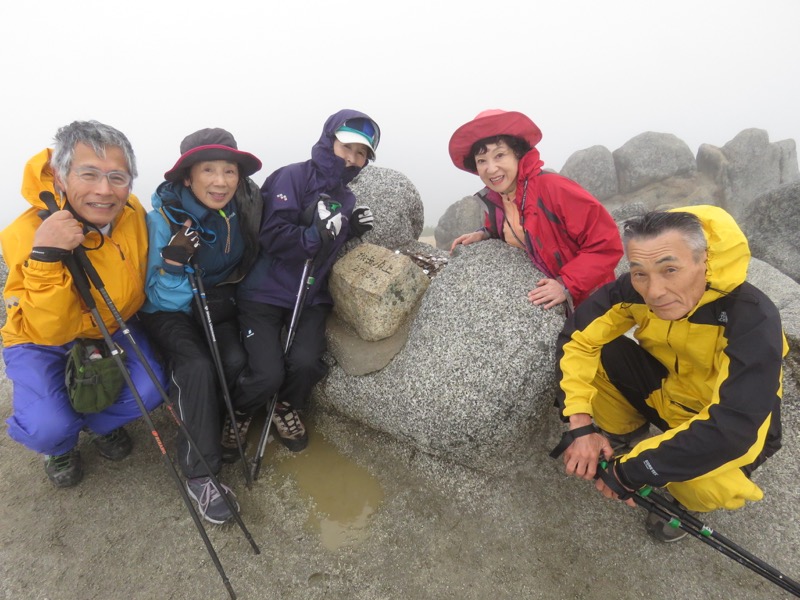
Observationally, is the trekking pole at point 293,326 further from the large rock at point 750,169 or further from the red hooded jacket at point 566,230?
the large rock at point 750,169

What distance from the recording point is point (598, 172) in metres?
28.3

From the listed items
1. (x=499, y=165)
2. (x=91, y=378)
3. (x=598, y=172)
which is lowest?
(x=91, y=378)

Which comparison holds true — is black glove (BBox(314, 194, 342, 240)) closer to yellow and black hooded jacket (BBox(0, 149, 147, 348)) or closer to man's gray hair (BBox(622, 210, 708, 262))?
yellow and black hooded jacket (BBox(0, 149, 147, 348))

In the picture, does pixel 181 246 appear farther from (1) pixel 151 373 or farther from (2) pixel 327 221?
(2) pixel 327 221

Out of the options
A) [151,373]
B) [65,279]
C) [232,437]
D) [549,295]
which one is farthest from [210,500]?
[549,295]

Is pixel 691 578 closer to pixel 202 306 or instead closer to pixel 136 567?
pixel 136 567

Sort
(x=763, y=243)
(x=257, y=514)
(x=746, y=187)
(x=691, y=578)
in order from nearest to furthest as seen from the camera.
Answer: (x=691, y=578) → (x=257, y=514) → (x=763, y=243) → (x=746, y=187)

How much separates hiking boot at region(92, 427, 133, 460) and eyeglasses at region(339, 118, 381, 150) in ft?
14.0

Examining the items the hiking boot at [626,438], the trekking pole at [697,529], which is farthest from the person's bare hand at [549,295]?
the trekking pole at [697,529]

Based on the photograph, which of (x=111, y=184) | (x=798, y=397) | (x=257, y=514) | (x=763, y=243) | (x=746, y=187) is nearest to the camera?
(x=111, y=184)

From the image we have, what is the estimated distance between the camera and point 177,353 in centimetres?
440

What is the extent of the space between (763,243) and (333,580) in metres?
12.9

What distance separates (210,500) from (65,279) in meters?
2.38

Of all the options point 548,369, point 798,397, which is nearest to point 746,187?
point 798,397
